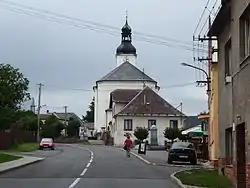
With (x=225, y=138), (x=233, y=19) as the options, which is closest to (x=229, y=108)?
(x=225, y=138)

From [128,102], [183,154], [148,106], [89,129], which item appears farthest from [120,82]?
[183,154]

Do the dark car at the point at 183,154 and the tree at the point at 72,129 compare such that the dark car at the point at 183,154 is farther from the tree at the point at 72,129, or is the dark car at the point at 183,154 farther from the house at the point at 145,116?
the tree at the point at 72,129

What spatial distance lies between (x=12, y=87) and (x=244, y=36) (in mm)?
39404

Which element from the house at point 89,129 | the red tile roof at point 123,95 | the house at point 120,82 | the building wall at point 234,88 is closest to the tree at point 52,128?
the house at point 120,82

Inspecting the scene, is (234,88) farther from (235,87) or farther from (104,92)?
(104,92)

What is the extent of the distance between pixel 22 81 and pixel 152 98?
4550 centimetres

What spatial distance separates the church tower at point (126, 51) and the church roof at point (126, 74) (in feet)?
14.6

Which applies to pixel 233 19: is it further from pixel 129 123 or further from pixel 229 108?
pixel 129 123

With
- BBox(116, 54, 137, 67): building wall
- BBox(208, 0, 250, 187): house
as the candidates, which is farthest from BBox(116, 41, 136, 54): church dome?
BBox(208, 0, 250, 187): house

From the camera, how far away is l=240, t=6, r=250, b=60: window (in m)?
20.4

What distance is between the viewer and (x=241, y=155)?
21625 mm

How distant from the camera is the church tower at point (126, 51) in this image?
132 m

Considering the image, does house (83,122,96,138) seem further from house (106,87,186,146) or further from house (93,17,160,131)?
house (106,87,186,146)

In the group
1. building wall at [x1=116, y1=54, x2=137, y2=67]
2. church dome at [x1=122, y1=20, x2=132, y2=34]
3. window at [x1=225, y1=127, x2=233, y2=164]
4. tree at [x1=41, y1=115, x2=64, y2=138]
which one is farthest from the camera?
building wall at [x1=116, y1=54, x2=137, y2=67]
